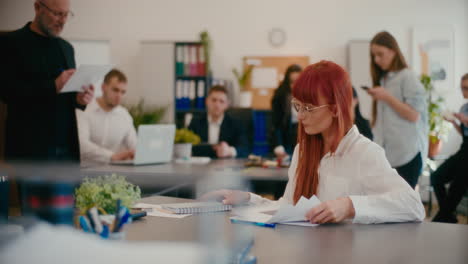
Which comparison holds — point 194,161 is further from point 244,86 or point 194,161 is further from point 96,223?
point 244,86

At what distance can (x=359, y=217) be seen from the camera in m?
1.18

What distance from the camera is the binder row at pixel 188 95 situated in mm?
5215

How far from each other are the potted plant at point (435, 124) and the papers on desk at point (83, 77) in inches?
152

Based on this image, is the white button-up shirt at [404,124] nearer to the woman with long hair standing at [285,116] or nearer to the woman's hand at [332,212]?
the woman with long hair standing at [285,116]

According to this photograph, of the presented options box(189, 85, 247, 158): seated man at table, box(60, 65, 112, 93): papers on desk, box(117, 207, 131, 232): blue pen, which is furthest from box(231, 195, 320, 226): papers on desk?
box(189, 85, 247, 158): seated man at table

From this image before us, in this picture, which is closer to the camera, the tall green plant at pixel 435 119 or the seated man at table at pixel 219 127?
the seated man at table at pixel 219 127

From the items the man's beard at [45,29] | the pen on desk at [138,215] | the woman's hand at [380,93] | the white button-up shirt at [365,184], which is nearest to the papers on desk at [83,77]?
the man's beard at [45,29]

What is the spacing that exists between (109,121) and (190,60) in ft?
7.19

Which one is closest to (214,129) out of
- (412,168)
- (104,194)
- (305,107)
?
(412,168)

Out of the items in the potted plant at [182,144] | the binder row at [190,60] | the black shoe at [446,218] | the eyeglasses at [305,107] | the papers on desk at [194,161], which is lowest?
the black shoe at [446,218]

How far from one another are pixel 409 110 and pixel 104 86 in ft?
6.59

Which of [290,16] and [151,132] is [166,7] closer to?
[290,16]

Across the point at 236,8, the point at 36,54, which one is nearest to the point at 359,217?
the point at 36,54

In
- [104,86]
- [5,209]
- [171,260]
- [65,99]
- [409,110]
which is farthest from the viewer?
[104,86]
